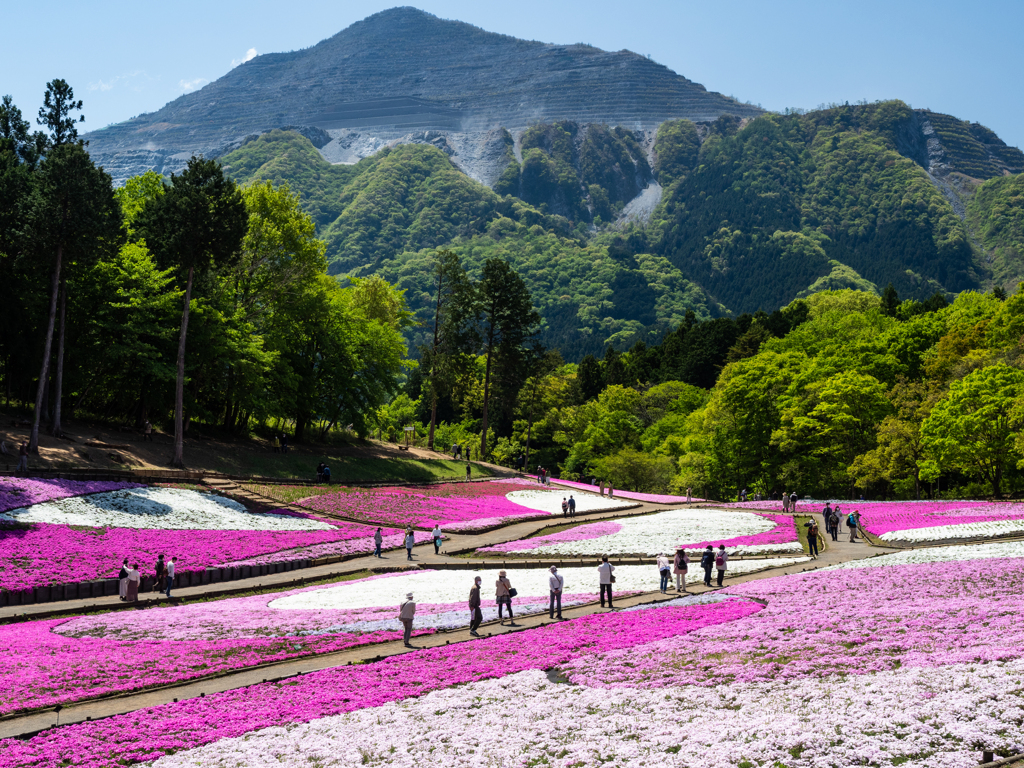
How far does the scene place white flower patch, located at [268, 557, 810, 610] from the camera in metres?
31.4

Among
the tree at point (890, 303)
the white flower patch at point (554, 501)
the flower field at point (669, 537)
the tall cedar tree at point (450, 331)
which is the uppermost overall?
the tree at point (890, 303)

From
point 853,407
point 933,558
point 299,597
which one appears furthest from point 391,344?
point 933,558

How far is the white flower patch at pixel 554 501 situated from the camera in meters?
61.6

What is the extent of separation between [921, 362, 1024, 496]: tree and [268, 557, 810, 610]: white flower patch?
21.8m

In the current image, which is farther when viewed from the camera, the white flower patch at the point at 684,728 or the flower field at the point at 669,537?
the flower field at the point at 669,537

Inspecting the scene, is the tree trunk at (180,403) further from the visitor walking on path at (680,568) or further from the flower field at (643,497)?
the visitor walking on path at (680,568)

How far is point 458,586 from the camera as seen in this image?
114 feet

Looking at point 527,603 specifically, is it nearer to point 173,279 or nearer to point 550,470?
point 173,279

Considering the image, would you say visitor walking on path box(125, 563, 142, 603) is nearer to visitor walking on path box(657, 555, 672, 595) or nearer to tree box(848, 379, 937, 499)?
visitor walking on path box(657, 555, 672, 595)

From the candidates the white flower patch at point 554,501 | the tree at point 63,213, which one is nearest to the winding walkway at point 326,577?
the white flower patch at point 554,501

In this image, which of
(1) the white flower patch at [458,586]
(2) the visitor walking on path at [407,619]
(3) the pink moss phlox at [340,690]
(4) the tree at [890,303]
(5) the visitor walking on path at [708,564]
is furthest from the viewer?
(4) the tree at [890,303]

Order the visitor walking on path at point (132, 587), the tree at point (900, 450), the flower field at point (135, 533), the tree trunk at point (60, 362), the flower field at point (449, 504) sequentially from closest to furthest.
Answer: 1. the visitor walking on path at point (132, 587)
2. the flower field at point (135, 533)
3. the tree trunk at point (60, 362)
4. the flower field at point (449, 504)
5. the tree at point (900, 450)

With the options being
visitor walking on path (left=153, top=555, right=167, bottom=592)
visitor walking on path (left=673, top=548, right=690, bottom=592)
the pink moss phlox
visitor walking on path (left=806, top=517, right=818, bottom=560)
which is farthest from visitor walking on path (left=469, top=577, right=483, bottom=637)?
visitor walking on path (left=806, top=517, right=818, bottom=560)

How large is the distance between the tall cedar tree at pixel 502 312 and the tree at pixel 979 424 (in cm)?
4394
